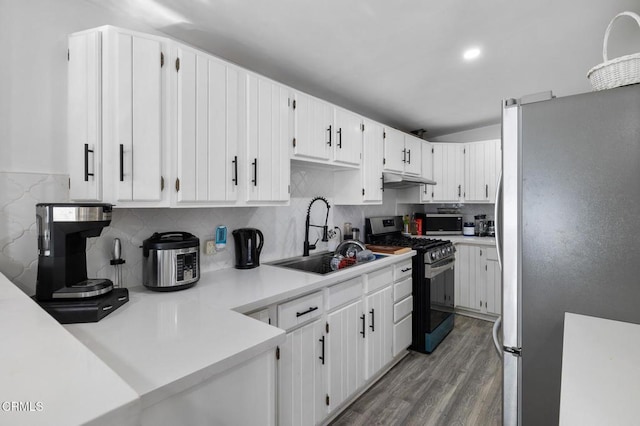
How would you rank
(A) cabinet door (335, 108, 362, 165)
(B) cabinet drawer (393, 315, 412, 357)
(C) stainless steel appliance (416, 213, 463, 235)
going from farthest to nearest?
(C) stainless steel appliance (416, 213, 463, 235), (B) cabinet drawer (393, 315, 412, 357), (A) cabinet door (335, 108, 362, 165)

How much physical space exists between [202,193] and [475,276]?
11.2 feet

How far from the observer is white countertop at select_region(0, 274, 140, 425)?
463 mm

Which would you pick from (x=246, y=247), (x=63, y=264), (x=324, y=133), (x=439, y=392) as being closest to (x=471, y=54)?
(x=324, y=133)

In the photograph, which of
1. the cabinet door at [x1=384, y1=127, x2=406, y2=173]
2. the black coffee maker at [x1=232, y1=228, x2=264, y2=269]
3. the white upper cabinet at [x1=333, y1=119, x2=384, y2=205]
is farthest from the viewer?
the cabinet door at [x1=384, y1=127, x2=406, y2=173]

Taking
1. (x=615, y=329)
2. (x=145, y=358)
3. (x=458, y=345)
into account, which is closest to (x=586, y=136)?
(x=615, y=329)

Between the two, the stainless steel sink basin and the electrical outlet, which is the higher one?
the electrical outlet

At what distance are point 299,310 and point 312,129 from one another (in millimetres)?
1315

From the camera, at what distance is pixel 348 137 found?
261 centimetres

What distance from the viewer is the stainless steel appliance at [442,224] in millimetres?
4160

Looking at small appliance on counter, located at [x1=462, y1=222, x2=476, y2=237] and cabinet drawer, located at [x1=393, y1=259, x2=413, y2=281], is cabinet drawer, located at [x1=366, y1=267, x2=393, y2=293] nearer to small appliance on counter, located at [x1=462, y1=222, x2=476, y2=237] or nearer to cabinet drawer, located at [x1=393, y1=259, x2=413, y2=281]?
cabinet drawer, located at [x1=393, y1=259, x2=413, y2=281]

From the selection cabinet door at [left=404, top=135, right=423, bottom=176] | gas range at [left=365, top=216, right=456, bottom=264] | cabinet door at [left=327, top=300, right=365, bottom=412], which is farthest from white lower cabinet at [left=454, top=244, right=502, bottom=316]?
cabinet door at [left=327, top=300, right=365, bottom=412]

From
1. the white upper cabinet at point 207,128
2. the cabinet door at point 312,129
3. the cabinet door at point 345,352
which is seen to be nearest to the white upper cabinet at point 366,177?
the cabinet door at point 312,129

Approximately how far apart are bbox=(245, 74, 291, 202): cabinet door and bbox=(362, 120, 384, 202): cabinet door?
1000 mm

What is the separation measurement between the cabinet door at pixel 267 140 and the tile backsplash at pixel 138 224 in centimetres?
35
